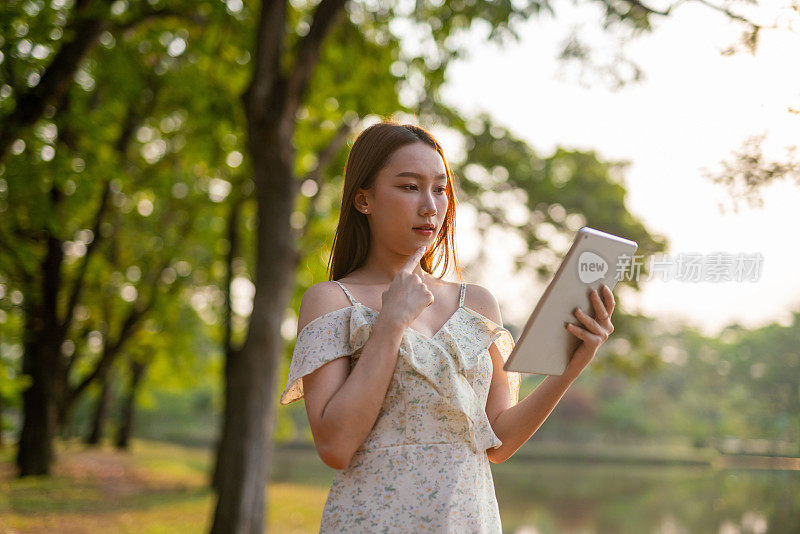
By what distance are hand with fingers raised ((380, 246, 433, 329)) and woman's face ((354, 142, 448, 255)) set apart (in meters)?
0.16

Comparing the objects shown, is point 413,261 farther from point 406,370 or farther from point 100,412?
point 100,412

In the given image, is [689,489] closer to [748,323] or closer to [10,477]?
[748,323]

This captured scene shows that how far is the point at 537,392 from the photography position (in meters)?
1.79

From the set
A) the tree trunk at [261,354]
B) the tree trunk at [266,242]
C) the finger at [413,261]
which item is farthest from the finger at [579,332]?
the tree trunk at [261,354]

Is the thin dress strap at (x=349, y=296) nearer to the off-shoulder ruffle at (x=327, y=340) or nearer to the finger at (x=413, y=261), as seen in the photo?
the off-shoulder ruffle at (x=327, y=340)

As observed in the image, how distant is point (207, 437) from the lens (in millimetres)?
40219

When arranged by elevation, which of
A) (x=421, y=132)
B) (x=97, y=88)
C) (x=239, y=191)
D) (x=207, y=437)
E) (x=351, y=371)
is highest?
(x=97, y=88)

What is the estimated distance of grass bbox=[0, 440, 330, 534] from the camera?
9.13 m

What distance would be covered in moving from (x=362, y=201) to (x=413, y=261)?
0.25 metres

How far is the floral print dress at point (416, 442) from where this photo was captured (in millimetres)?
1647

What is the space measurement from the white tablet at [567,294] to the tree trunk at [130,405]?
20695 millimetres

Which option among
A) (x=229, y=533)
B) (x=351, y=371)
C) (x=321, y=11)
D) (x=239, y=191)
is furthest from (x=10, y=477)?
(x=351, y=371)

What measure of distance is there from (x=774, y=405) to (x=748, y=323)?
0.58 metres

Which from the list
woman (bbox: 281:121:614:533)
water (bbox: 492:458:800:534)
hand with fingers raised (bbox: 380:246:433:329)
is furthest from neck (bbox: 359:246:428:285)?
water (bbox: 492:458:800:534)
